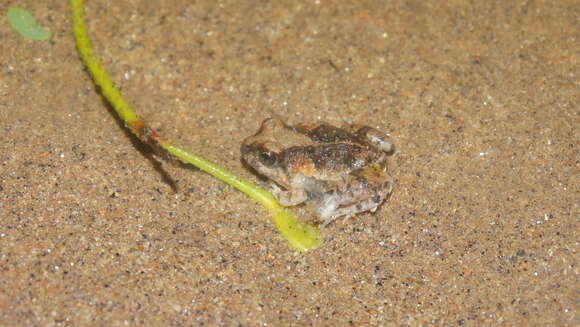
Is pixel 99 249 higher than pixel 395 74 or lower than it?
lower

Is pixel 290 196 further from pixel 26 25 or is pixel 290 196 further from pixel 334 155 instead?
pixel 26 25

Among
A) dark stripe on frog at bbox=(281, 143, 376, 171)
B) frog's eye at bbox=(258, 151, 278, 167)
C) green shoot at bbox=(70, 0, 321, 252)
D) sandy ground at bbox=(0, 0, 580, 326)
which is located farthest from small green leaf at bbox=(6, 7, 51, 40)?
dark stripe on frog at bbox=(281, 143, 376, 171)

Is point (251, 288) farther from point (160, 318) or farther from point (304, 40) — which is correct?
point (304, 40)

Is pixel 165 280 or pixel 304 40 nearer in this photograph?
pixel 165 280

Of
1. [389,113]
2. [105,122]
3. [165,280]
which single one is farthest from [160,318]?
[389,113]

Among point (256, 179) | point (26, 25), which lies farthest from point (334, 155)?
point (26, 25)

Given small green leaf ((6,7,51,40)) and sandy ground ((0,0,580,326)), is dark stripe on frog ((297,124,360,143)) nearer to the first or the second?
sandy ground ((0,0,580,326))
